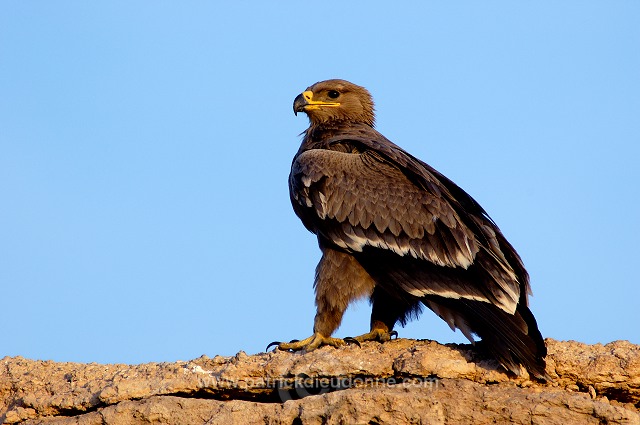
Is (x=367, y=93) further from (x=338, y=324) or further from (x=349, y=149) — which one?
(x=338, y=324)

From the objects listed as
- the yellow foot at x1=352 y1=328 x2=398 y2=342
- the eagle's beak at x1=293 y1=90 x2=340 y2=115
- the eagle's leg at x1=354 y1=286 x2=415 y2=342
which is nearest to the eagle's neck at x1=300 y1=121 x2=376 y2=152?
the eagle's beak at x1=293 y1=90 x2=340 y2=115

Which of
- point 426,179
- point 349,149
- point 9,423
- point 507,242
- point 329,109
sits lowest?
point 9,423

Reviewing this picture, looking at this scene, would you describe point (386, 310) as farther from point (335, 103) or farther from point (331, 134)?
point (335, 103)

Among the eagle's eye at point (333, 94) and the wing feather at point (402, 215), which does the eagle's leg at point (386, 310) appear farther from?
the eagle's eye at point (333, 94)

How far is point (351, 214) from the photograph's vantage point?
30.8 ft

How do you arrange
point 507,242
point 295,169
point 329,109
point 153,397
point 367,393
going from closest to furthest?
1. point 367,393
2. point 153,397
3. point 507,242
4. point 295,169
5. point 329,109

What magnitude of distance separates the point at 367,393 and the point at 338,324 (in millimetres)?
1889

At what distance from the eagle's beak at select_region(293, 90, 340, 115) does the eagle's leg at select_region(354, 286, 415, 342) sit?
271 cm

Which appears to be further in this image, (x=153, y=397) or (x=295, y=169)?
(x=295, y=169)

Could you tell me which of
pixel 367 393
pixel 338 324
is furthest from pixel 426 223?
pixel 367 393

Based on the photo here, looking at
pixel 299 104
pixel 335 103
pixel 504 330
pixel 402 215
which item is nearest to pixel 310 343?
pixel 402 215

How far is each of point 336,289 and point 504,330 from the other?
172cm

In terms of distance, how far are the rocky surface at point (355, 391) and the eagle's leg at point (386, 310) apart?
3.11 ft

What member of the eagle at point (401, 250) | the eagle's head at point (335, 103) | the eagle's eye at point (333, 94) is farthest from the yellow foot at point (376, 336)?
the eagle's eye at point (333, 94)
